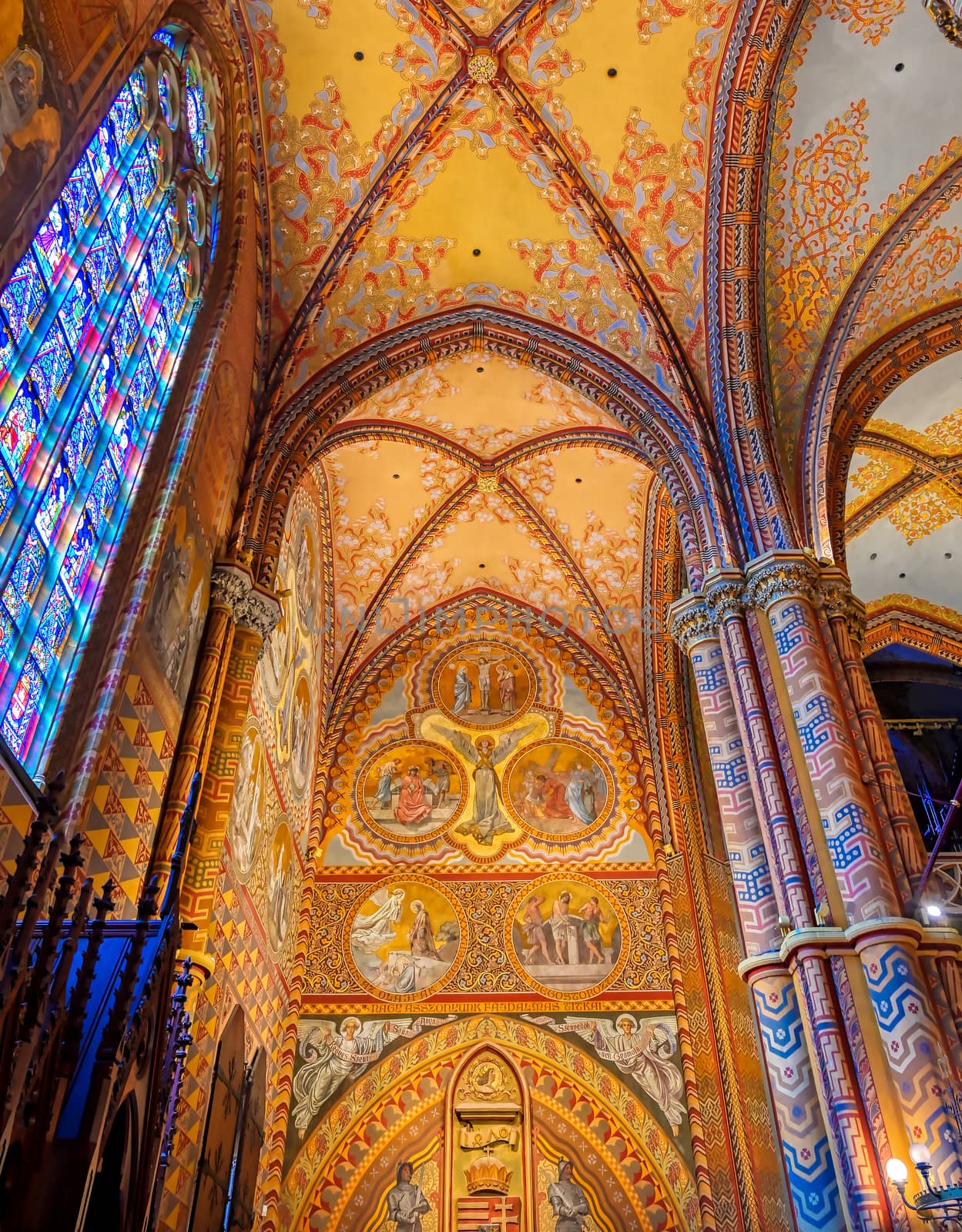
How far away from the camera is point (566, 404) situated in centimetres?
1234

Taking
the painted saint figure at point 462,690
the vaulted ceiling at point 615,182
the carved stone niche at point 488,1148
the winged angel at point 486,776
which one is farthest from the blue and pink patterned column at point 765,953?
the painted saint figure at point 462,690

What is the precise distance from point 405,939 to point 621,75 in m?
10.1

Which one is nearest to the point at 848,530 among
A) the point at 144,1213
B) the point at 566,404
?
the point at 566,404

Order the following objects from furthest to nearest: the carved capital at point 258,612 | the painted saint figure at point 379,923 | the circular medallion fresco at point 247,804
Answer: the painted saint figure at point 379,923 < the circular medallion fresco at point 247,804 < the carved capital at point 258,612

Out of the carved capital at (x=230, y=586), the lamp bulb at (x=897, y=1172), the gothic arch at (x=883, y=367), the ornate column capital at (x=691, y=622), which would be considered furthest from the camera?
the gothic arch at (x=883, y=367)

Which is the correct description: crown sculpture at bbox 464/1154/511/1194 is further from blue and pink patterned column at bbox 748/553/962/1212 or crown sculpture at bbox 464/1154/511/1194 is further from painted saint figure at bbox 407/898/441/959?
blue and pink patterned column at bbox 748/553/962/1212

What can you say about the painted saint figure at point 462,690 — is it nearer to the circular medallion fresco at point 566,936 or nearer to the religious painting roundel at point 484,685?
the religious painting roundel at point 484,685

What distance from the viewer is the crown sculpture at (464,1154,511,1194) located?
10.7m

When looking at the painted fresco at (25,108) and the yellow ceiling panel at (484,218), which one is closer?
the painted fresco at (25,108)

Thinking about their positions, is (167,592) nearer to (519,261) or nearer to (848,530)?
(519,261)

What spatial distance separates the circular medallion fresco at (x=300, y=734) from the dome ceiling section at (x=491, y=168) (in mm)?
3972

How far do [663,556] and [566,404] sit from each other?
9.23 feet

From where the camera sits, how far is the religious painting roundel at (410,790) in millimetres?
13617

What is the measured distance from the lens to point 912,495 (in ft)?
44.5
